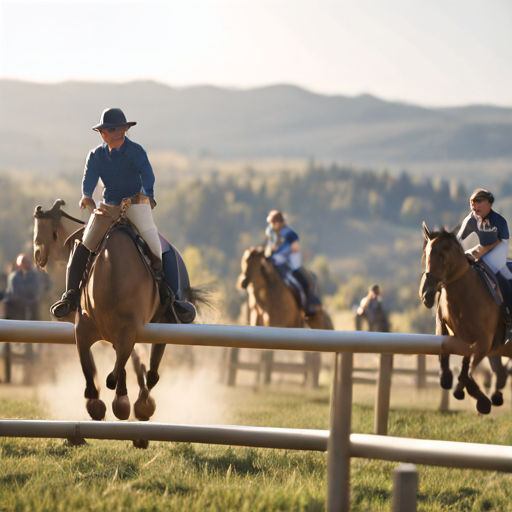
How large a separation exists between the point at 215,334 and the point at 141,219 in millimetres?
1876

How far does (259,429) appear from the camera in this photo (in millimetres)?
4148

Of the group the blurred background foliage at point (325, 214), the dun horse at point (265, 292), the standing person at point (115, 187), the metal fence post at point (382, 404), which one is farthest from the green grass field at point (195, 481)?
the blurred background foliage at point (325, 214)

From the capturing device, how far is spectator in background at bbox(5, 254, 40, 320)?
597 inches

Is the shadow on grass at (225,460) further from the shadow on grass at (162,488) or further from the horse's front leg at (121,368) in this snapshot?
the horse's front leg at (121,368)

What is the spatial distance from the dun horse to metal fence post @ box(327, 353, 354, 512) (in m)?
9.21

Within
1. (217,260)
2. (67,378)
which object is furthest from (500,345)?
(217,260)

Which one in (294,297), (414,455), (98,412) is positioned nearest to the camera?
(414,455)

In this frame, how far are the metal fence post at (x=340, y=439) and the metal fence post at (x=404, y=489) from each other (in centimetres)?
62

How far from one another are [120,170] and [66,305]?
1.09m

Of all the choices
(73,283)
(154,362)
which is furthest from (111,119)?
(154,362)

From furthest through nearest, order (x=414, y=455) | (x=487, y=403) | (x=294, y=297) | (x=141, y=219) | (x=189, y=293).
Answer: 1. (x=294, y=297)
2. (x=189, y=293)
3. (x=487, y=403)
4. (x=141, y=219)
5. (x=414, y=455)

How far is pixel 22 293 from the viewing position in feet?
49.9

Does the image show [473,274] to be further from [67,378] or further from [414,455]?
→ [67,378]

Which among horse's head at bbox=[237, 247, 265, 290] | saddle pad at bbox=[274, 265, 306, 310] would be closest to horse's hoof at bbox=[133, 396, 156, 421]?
horse's head at bbox=[237, 247, 265, 290]
